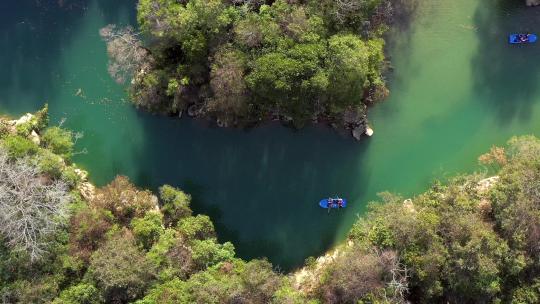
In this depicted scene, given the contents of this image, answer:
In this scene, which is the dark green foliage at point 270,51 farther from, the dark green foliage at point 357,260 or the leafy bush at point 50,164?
the dark green foliage at point 357,260

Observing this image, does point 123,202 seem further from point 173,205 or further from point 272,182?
point 272,182

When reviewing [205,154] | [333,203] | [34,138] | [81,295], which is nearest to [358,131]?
[333,203]

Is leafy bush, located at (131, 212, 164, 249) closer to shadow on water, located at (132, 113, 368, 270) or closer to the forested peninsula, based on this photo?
shadow on water, located at (132, 113, 368, 270)

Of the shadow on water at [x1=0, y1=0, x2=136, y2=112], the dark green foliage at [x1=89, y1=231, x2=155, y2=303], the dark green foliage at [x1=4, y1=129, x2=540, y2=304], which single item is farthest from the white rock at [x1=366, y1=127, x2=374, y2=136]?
the shadow on water at [x1=0, y1=0, x2=136, y2=112]

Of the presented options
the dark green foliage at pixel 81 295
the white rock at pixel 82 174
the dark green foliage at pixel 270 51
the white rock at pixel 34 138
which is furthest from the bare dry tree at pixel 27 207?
the dark green foliage at pixel 270 51

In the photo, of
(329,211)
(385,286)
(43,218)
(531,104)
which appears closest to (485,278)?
(385,286)
